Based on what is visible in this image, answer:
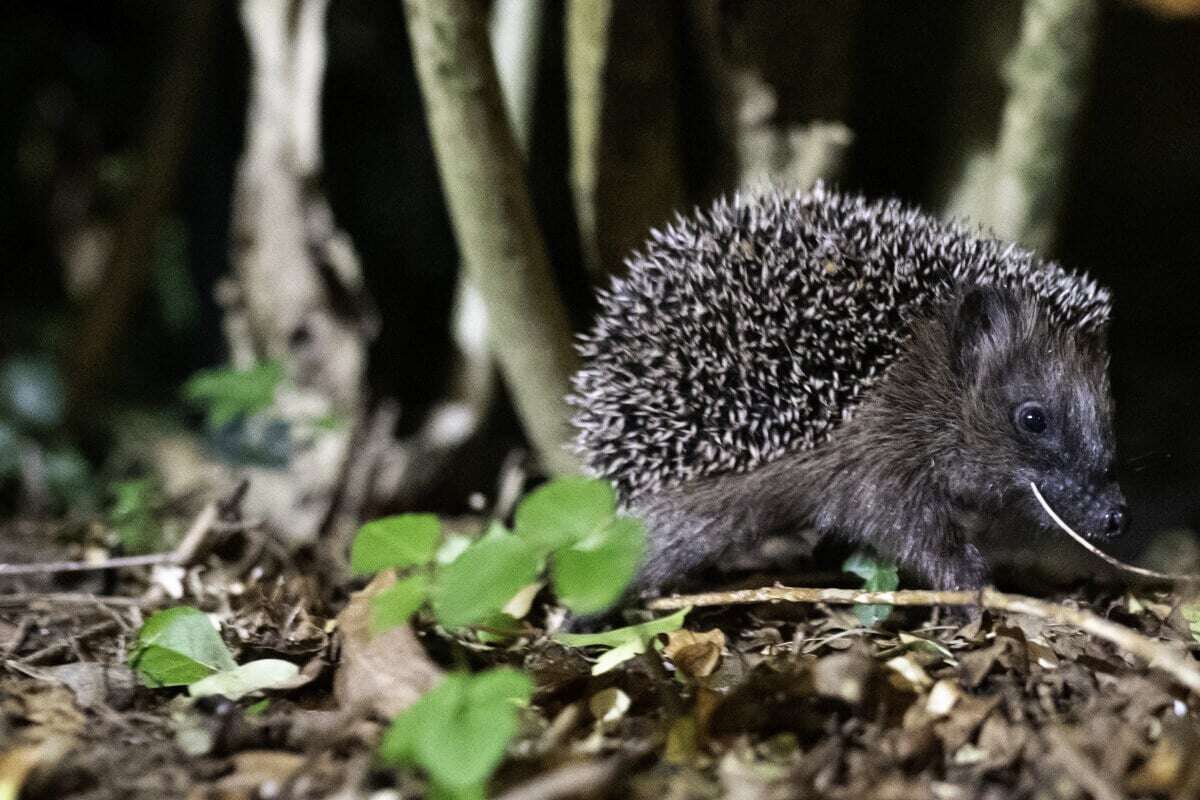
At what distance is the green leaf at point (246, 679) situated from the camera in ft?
10.1

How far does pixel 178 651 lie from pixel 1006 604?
93.7 inches

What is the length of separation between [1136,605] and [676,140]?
2.69m

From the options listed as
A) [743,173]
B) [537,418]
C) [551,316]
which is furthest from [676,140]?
[537,418]

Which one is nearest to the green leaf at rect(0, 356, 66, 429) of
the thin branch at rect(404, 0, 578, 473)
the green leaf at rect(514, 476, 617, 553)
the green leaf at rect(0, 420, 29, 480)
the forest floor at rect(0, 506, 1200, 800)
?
the green leaf at rect(0, 420, 29, 480)

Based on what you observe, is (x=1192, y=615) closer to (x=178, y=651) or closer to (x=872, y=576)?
(x=872, y=576)

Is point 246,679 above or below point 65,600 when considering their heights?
below

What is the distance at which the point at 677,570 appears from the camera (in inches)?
157

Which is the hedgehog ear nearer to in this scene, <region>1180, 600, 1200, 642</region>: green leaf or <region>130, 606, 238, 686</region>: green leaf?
<region>1180, 600, 1200, 642</region>: green leaf

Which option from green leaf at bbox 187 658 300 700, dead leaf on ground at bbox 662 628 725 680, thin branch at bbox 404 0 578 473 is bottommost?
dead leaf on ground at bbox 662 628 725 680

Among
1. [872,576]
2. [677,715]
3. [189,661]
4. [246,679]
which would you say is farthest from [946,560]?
[189,661]

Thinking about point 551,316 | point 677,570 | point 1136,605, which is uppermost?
point 551,316

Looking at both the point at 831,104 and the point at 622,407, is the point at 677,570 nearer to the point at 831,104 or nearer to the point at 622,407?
the point at 622,407

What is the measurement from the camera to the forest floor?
2.54 metres

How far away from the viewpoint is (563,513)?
2.74 m
